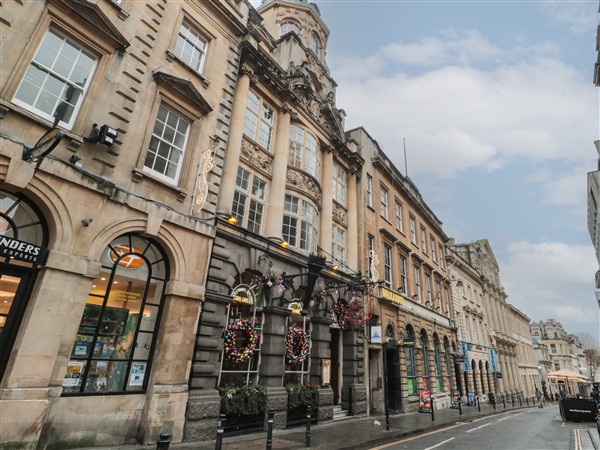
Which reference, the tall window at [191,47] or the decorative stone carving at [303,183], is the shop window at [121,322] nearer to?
the tall window at [191,47]

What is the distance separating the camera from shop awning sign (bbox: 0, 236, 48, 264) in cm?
634

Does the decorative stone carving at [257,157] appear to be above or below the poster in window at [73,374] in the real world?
above

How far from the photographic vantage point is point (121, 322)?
27.8 ft

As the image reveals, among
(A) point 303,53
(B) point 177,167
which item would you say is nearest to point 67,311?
(B) point 177,167

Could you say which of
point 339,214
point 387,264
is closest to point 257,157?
point 339,214

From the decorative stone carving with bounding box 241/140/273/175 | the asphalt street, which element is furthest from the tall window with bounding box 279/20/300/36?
the asphalt street

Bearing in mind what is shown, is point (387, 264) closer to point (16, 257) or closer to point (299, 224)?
point (299, 224)

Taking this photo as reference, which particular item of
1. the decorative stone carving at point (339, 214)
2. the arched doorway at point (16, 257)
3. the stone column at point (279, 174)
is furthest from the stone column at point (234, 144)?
the decorative stone carving at point (339, 214)

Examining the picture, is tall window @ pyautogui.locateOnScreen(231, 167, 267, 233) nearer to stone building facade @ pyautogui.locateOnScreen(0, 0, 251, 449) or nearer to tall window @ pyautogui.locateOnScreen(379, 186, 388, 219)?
stone building facade @ pyautogui.locateOnScreen(0, 0, 251, 449)

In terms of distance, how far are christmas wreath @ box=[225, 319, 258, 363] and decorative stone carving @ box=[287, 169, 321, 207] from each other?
6.63 m

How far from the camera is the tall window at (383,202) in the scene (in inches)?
907

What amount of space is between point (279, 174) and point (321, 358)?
27.0ft

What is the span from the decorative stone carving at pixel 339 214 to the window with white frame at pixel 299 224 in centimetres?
285

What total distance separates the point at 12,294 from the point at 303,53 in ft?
59.7
